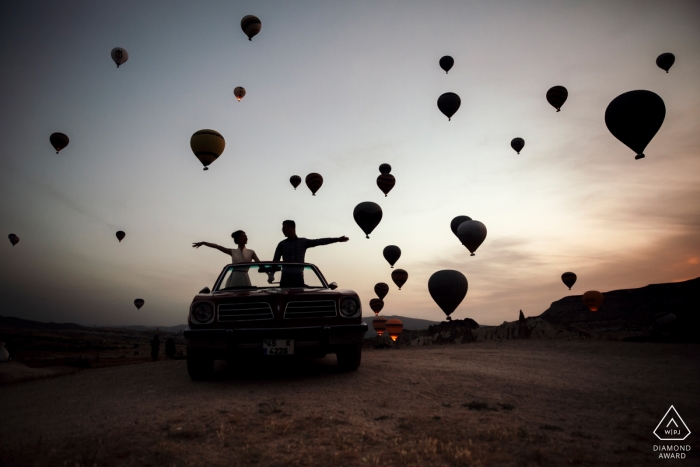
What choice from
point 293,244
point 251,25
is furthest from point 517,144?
point 293,244

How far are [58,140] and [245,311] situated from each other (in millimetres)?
32019

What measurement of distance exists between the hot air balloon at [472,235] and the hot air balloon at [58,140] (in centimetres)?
2984

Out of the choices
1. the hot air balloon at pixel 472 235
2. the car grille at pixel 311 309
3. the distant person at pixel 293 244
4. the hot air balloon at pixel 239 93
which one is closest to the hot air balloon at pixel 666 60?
the hot air balloon at pixel 472 235

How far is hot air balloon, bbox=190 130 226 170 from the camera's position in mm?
17281

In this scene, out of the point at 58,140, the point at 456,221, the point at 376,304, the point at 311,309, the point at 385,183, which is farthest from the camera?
the point at 376,304

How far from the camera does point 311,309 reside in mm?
5242

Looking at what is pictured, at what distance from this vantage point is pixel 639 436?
10.5ft

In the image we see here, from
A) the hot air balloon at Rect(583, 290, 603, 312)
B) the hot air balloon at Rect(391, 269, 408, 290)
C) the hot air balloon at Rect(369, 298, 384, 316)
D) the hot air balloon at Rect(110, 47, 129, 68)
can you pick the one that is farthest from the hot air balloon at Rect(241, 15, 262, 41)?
the hot air balloon at Rect(583, 290, 603, 312)

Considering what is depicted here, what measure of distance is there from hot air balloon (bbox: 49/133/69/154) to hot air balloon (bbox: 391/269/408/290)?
96.7 ft

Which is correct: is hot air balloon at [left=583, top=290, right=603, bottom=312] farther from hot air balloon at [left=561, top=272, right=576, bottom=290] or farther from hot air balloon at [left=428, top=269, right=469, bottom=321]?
hot air balloon at [left=428, top=269, right=469, bottom=321]

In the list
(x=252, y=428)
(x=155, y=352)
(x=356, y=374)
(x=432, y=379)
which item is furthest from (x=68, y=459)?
(x=155, y=352)

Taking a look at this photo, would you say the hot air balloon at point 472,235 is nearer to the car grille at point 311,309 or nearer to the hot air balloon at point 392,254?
the hot air balloon at point 392,254

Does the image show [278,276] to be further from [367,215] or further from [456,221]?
[456,221]

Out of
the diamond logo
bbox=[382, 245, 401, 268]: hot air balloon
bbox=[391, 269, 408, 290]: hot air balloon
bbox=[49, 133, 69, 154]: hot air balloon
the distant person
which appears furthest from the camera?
bbox=[391, 269, 408, 290]: hot air balloon
